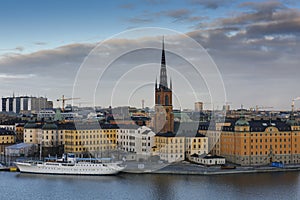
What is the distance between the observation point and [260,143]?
24203 mm

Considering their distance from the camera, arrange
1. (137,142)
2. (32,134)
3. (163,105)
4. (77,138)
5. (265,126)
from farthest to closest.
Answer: (32,134), (77,138), (163,105), (137,142), (265,126)

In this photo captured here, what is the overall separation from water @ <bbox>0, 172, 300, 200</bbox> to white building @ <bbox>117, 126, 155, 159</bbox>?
4.18 metres

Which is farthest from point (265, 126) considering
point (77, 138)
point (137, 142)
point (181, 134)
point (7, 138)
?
point (7, 138)

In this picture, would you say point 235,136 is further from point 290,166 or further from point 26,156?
point 26,156

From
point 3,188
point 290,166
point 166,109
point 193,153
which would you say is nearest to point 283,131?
point 290,166

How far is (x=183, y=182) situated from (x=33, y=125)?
13112 mm

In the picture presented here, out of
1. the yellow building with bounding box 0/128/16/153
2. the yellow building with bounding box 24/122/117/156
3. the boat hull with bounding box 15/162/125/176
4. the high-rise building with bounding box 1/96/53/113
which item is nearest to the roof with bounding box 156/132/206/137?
the yellow building with bounding box 24/122/117/156

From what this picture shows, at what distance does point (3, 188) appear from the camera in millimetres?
18438

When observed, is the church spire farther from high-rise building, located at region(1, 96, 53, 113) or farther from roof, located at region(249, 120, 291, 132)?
high-rise building, located at region(1, 96, 53, 113)

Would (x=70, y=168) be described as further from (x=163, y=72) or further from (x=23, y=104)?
(x=23, y=104)

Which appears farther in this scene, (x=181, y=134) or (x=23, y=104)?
(x=23, y=104)

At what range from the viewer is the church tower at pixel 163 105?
27.1 m

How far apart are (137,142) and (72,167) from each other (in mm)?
4899

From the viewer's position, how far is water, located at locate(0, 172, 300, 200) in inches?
679
